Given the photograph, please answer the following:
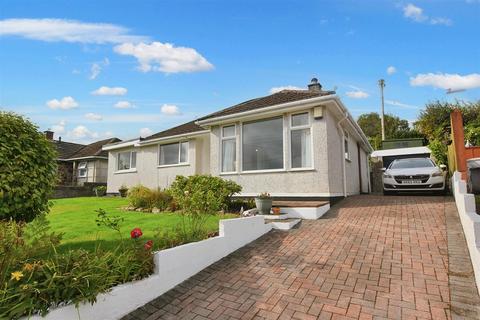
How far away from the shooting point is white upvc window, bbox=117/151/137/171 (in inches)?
765

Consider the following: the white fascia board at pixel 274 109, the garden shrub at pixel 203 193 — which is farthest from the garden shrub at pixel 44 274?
the white fascia board at pixel 274 109

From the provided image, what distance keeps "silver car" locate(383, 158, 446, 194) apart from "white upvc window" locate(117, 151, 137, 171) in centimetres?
1557

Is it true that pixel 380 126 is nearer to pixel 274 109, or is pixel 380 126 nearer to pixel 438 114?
pixel 438 114

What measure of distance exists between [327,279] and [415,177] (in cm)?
928

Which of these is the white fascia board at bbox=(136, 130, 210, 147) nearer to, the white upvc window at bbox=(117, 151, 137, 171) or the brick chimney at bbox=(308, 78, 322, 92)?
the white upvc window at bbox=(117, 151, 137, 171)

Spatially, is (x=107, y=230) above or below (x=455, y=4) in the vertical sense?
below

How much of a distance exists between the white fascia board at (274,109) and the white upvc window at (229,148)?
488mm

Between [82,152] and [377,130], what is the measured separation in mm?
45312

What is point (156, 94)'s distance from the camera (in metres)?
10.9

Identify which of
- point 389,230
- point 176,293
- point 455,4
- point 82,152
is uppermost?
point 455,4

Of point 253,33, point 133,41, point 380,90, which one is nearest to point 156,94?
point 133,41

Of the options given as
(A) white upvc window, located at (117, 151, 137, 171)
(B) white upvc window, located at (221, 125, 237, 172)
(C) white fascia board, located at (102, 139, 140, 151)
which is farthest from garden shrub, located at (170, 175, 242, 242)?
(A) white upvc window, located at (117, 151, 137, 171)

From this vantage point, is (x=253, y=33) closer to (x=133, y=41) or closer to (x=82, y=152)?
(x=133, y=41)

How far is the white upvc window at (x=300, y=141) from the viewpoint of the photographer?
1030 centimetres
